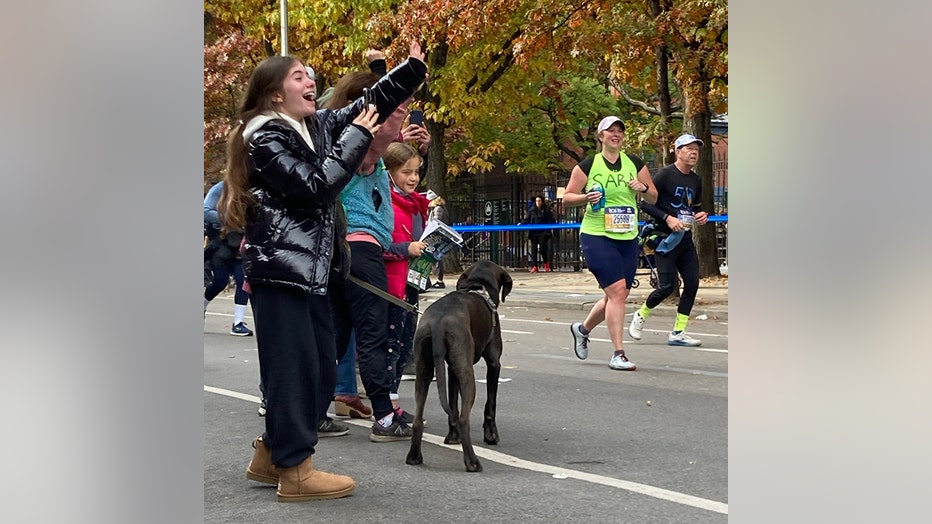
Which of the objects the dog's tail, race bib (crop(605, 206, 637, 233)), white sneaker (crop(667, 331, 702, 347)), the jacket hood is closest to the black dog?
the dog's tail

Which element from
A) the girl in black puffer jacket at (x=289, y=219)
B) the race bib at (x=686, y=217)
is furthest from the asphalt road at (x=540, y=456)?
the race bib at (x=686, y=217)

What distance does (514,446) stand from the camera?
20.5ft

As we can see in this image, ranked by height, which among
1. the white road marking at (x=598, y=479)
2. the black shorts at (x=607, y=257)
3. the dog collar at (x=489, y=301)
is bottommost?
the white road marking at (x=598, y=479)

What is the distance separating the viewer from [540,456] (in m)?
5.94

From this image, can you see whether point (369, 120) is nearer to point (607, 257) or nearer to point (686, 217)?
point (607, 257)

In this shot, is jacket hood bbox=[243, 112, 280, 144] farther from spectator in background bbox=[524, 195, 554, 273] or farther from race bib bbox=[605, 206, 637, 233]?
spectator in background bbox=[524, 195, 554, 273]

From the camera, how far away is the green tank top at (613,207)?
9188mm

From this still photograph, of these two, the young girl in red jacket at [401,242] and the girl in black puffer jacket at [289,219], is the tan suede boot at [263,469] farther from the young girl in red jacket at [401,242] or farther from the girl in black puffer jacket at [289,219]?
the young girl in red jacket at [401,242]

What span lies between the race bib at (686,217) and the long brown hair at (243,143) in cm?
650

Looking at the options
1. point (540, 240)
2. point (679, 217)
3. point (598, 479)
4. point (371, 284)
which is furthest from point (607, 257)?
point (540, 240)
